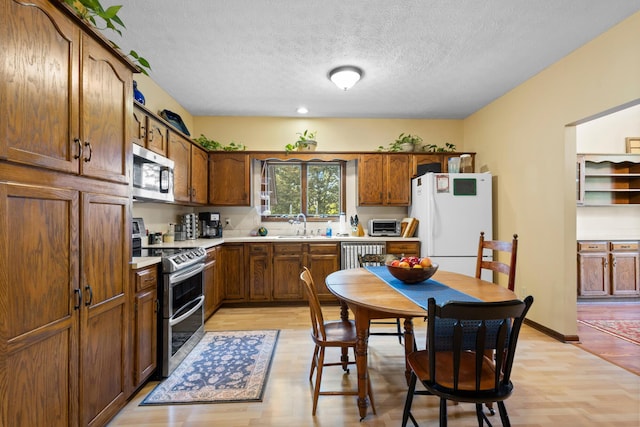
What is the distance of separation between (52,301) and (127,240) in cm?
61

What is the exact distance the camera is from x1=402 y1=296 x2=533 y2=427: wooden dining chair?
3.95 feet

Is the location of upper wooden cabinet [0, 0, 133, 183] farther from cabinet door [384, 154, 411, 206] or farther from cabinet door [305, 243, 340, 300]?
cabinet door [384, 154, 411, 206]

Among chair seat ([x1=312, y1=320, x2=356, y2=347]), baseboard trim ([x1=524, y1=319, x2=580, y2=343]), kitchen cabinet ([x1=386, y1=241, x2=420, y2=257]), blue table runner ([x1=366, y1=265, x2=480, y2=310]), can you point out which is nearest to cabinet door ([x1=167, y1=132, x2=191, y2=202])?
chair seat ([x1=312, y1=320, x2=356, y2=347])

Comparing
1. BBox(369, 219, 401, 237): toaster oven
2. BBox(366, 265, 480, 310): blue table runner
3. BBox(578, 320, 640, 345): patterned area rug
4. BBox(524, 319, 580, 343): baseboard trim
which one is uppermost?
BBox(369, 219, 401, 237): toaster oven

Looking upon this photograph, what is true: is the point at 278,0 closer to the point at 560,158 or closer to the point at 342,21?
the point at 342,21

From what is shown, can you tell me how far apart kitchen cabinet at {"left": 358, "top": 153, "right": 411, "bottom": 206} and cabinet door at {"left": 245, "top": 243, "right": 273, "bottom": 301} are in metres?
1.66

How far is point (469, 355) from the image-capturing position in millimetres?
1707

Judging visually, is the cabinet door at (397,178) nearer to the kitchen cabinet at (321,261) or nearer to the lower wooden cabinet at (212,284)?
the kitchen cabinet at (321,261)

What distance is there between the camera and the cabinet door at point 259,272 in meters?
4.01

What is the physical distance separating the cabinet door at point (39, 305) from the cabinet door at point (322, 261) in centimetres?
281

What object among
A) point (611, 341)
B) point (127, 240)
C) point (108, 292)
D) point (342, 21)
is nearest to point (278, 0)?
point (342, 21)

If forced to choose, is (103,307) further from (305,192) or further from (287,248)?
(305,192)

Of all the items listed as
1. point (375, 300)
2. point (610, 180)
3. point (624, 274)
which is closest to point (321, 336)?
point (375, 300)

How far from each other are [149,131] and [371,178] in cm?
288
